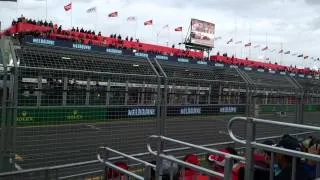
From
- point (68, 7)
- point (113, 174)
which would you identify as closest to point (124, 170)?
point (113, 174)

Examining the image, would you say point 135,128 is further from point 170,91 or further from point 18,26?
point 18,26

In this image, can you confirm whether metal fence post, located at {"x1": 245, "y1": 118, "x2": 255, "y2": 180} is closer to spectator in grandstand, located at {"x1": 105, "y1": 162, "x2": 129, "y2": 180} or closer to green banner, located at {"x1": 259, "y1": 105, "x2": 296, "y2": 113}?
spectator in grandstand, located at {"x1": 105, "y1": 162, "x2": 129, "y2": 180}

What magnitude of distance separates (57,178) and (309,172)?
3506mm

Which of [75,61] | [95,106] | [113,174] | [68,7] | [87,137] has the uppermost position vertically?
[68,7]

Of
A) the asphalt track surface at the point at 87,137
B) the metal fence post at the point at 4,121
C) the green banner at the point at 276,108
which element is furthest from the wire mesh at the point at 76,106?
the green banner at the point at 276,108

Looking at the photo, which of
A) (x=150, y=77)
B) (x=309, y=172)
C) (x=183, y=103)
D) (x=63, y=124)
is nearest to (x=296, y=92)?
(x=183, y=103)

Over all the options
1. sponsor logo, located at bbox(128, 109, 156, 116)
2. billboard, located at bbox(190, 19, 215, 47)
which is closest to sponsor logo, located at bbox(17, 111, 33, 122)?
sponsor logo, located at bbox(128, 109, 156, 116)

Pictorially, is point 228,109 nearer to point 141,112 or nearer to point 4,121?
point 141,112

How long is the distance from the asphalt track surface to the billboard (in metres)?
52.3

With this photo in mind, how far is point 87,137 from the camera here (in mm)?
6812

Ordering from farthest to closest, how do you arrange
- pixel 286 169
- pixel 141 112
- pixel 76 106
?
1. pixel 141 112
2. pixel 76 106
3. pixel 286 169

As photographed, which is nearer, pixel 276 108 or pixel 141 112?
pixel 141 112

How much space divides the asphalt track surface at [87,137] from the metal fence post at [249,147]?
5.78 feet

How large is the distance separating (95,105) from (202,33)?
56417 millimetres
